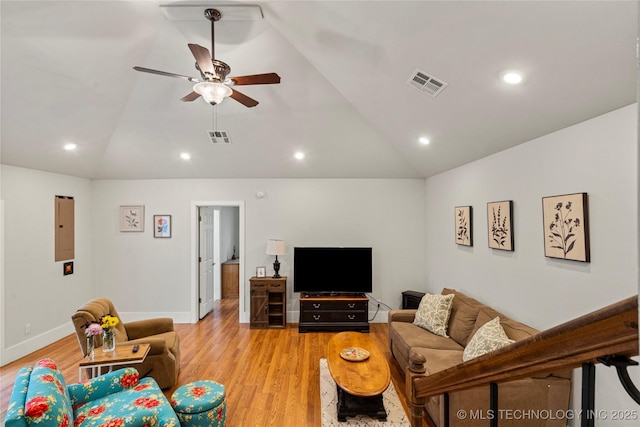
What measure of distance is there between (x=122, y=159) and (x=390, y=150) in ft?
14.2

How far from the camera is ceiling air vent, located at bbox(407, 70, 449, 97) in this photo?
2688 mm

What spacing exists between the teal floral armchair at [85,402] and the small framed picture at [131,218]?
3549mm

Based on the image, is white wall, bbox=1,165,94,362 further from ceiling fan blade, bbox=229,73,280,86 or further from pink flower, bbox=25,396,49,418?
ceiling fan blade, bbox=229,73,280,86

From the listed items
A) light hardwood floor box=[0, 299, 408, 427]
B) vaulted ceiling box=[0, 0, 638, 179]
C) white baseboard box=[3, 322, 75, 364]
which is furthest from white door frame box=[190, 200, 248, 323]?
white baseboard box=[3, 322, 75, 364]

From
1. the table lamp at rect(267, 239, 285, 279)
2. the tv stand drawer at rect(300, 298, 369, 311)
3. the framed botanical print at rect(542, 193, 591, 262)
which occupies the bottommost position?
the tv stand drawer at rect(300, 298, 369, 311)

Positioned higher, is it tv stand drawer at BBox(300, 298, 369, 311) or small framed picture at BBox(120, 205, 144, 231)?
small framed picture at BBox(120, 205, 144, 231)

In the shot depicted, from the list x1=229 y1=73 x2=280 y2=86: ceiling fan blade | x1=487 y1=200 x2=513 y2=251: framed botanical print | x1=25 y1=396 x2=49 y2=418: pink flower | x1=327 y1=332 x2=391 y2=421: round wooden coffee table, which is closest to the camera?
x1=25 y1=396 x2=49 y2=418: pink flower

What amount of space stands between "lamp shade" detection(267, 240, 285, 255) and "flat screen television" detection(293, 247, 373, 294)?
24 cm

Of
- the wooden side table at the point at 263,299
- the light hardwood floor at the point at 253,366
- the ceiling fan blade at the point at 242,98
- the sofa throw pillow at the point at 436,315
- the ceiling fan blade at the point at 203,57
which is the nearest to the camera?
the ceiling fan blade at the point at 203,57

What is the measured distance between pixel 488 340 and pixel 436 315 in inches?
45.2

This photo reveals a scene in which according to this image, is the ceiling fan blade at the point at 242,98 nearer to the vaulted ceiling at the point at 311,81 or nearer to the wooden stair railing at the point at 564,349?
the vaulted ceiling at the point at 311,81

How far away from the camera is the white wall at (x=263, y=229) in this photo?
5613mm

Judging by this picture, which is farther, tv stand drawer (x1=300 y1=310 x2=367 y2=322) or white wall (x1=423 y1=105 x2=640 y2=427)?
tv stand drawer (x1=300 y1=310 x2=367 y2=322)

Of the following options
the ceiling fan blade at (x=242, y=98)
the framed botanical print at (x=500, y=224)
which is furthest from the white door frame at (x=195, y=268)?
the framed botanical print at (x=500, y=224)
